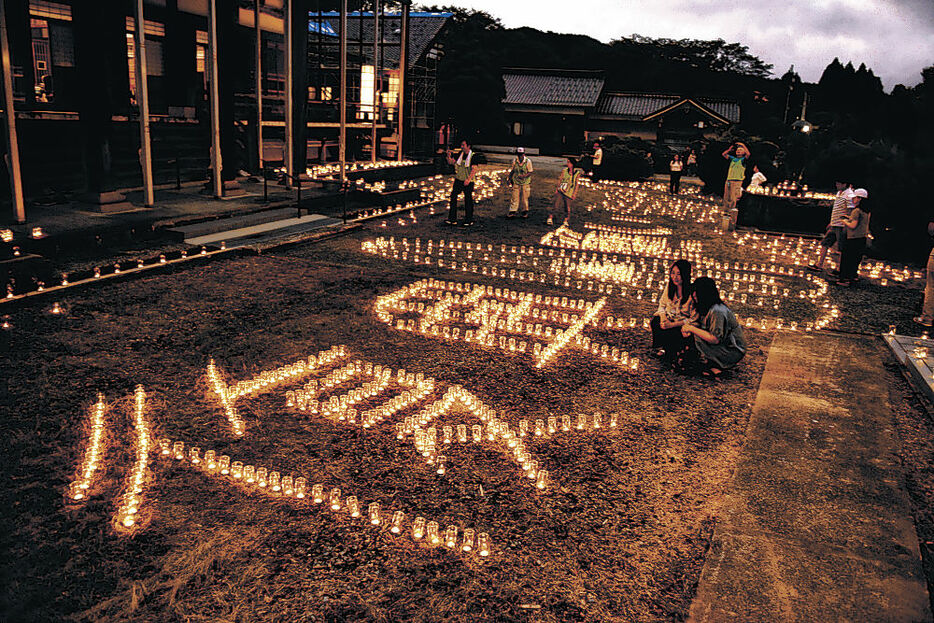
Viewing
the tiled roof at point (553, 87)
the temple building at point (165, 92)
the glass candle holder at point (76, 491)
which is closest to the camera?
the glass candle holder at point (76, 491)

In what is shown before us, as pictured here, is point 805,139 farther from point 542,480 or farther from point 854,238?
point 542,480

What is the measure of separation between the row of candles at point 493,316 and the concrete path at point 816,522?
1888 millimetres

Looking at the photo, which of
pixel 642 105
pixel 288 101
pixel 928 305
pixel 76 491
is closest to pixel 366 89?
pixel 288 101

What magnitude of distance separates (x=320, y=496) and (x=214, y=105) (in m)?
12.1

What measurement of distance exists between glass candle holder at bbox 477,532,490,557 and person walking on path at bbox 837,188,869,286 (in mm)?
10020

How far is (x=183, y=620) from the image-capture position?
3.23m

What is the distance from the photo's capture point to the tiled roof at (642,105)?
4453cm

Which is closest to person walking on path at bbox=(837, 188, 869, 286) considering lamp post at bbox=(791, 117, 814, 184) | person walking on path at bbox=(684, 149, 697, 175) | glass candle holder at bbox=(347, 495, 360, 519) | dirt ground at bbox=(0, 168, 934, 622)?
dirt ground at bbox=(0, 168, 934, 622)

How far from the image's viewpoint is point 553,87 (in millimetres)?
47781

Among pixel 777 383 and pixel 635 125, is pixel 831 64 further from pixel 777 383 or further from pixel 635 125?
pixel 777 383

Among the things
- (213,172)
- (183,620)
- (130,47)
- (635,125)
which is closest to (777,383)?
(183,620)

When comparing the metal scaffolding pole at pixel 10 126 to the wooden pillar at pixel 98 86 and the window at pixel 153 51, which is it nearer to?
the wooden pillar at pixel 98 86

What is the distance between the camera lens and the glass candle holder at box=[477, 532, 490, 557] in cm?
386

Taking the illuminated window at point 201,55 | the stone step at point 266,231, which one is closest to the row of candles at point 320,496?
the stone step at point 266,231
